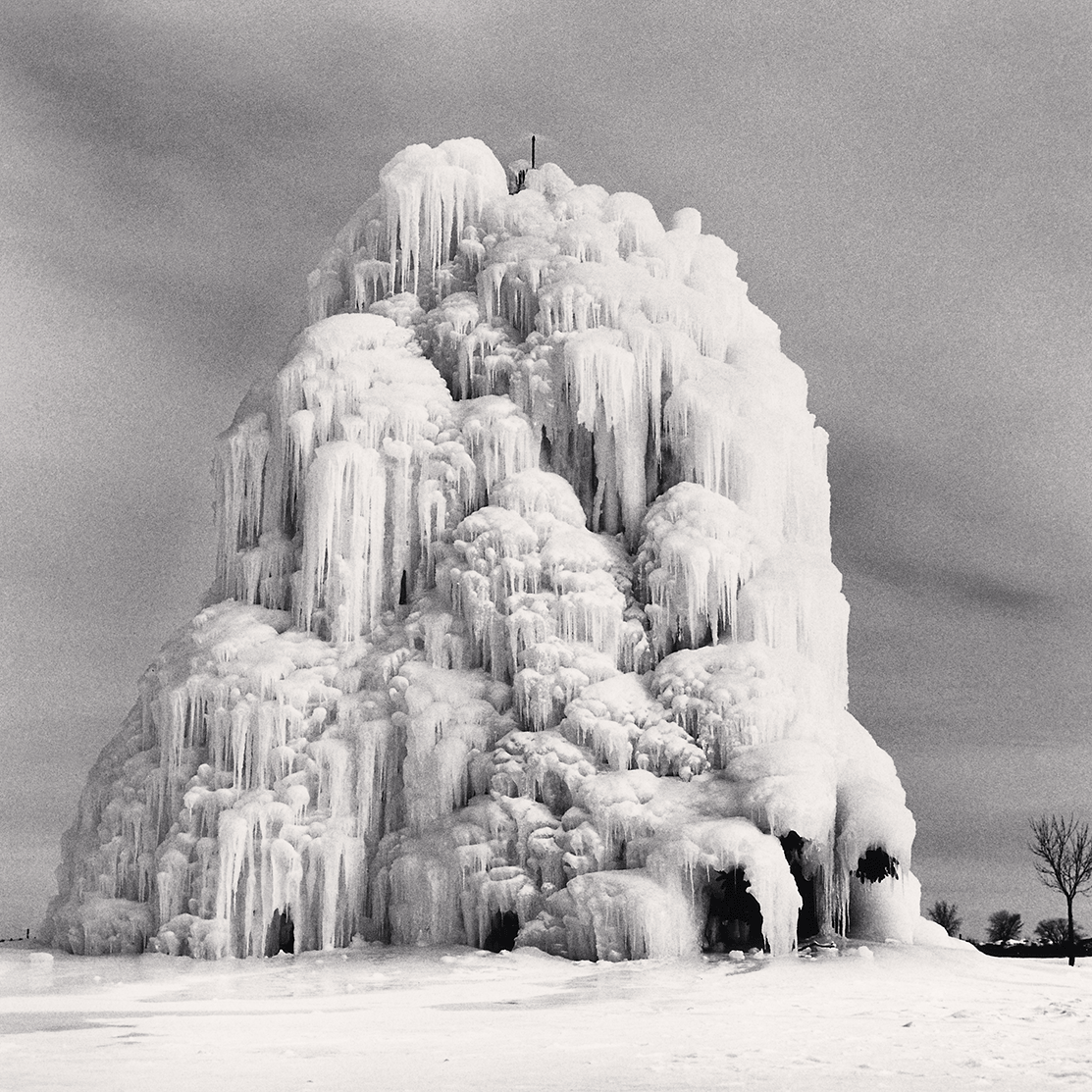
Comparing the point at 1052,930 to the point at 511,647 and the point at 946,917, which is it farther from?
the point at 511,647

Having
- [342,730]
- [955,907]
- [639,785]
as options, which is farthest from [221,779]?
[955,907]

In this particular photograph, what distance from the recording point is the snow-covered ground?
48.1 feet

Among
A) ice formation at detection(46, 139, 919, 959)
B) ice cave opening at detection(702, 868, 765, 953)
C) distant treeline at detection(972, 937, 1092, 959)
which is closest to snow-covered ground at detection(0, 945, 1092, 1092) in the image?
ice cave opening at detection(702, 868, 765, 953)

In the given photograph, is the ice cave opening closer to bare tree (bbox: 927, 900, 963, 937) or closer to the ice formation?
the ice formation

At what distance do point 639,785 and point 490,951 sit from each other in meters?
4.11

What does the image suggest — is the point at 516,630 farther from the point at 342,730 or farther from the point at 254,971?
the point at 254,971

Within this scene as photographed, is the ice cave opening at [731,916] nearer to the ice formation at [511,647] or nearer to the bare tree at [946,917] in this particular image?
the ice formation at [511,647]

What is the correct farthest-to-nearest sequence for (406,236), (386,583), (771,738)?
1. (406,236)
2. (386,583)
3. (771,738)

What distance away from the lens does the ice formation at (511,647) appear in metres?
28.3

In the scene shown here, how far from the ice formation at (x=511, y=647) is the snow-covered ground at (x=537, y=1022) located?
58.1 inches

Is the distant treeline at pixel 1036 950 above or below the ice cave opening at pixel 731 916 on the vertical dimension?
below

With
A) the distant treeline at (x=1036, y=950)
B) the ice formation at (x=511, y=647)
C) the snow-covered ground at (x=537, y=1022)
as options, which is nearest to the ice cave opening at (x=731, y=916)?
the ice formation at (x=511, y=647)

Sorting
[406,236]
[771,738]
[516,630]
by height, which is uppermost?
[406,236]

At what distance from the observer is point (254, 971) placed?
26688 millimetres
